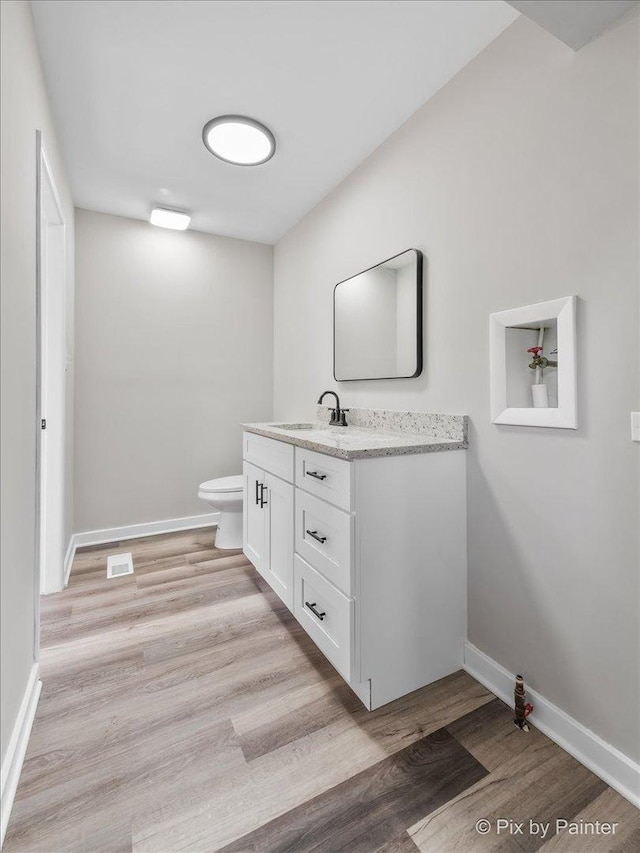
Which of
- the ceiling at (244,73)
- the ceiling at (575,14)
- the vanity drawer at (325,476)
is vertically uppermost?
the ceiling at (244,73)

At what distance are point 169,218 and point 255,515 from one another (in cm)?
225

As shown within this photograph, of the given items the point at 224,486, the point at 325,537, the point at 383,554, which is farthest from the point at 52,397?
the point at 383,554

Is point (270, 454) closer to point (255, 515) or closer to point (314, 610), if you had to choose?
point (255, 515)

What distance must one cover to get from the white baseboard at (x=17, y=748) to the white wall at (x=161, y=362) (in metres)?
1.75

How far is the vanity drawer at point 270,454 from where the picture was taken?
1.88m

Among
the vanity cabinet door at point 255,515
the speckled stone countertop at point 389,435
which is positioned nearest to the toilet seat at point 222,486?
the vanity cabinet door at point 255,515

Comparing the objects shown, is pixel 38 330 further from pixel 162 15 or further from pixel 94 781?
pixel 94 781

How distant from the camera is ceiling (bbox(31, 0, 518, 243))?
1438 millimetres

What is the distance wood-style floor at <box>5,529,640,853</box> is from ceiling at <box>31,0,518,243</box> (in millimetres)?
2495

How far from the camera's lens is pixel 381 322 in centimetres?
214

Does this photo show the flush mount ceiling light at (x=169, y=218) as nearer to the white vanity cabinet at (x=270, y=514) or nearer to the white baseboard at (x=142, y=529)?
the white vanity cabinet at (x=270, y=514)

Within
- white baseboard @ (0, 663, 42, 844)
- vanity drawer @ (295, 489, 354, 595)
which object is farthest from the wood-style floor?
vanity drawer @ (295, 489, 354, 595)

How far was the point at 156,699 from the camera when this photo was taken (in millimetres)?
A: 1471

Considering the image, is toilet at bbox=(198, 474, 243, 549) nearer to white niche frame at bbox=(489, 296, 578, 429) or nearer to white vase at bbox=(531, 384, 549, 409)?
white niche frame at bbox=(489, 296, 578, 429)
